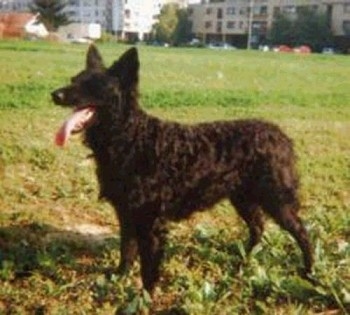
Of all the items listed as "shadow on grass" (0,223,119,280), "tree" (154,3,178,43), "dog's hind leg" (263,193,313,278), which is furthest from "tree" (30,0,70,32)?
"dog's hind leg" (263,193,313,278)

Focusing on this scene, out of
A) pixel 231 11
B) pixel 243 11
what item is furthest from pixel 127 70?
pixel 231 11

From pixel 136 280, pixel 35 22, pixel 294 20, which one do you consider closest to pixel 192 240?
pixel 136 280

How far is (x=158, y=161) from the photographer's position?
5.39 m

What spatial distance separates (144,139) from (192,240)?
1.68 meters

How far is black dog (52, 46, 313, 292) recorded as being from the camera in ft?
16.3

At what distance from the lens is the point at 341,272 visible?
19.0 feet

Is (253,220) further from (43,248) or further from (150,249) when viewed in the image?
(43,248)

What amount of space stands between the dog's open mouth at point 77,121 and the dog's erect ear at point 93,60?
414 mm

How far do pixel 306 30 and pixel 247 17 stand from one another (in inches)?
1232

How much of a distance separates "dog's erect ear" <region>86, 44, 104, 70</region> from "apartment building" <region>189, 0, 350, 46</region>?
95177 millimetres

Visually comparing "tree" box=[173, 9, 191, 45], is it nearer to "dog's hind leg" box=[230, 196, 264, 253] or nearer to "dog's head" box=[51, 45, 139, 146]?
"dog's hind leg" box=[230, 196, 264, 253]

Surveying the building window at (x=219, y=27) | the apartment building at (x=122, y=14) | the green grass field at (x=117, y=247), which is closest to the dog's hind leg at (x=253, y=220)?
the green grass field at (x=117, y=247)

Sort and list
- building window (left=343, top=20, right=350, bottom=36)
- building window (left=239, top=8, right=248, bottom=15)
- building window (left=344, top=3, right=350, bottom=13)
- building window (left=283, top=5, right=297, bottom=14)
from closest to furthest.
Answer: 1. building window (left=343, top=20, right=350, bottom=36)
2. building window (left=344, top=3, right=350, bottom=13)
3. building window (left=283, top=5, right=297, bottom=14)
4. building window (left=239, top=8, right=248, bottom=15)

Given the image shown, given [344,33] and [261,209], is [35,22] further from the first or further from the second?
[261,209]
